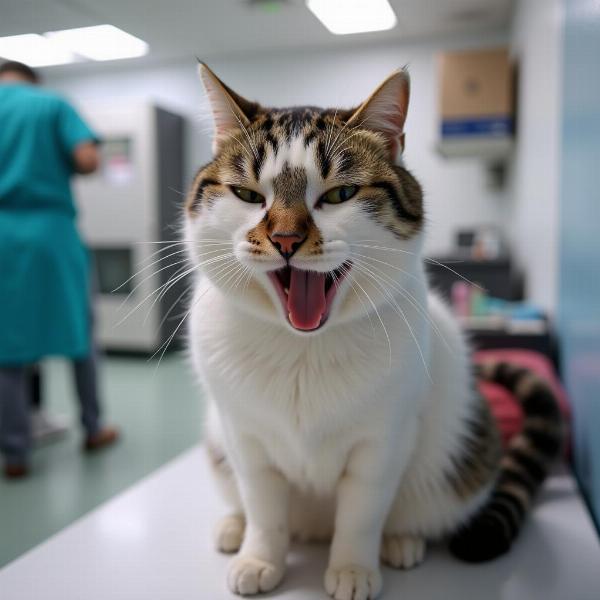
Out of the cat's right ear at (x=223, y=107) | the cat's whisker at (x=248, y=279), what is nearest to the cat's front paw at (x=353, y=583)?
the cat's whisker at (x=248, y=279)

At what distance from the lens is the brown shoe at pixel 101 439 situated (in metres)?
1.48

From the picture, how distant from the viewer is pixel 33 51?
73 centimetres

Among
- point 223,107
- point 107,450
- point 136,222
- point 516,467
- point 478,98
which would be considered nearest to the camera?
point 223,107

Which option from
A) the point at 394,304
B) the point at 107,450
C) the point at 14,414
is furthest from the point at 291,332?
the point at 107,450

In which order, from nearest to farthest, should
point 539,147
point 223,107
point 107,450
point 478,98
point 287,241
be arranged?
point 287,241 → point 223,107 → point 107,450 → point 539,147 → point 478,98

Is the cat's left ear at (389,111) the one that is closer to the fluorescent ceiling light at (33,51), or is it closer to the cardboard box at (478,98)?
the fluorescent ceiling light at (33,51)

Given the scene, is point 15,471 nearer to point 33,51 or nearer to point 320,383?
point 320,383

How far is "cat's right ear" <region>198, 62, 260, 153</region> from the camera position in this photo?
773 millimetres

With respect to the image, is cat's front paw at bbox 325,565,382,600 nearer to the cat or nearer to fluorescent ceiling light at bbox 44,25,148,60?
the cat

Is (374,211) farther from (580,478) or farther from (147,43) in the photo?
(580,478)

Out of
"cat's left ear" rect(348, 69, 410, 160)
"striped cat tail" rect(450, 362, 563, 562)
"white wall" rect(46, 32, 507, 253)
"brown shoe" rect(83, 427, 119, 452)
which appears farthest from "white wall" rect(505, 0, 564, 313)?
"brown shoe" rect(83, 427, 119, 452)

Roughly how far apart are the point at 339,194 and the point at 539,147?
1.73 meters

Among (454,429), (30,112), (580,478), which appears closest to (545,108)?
(580,478)

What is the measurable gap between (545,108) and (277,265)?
174cm
